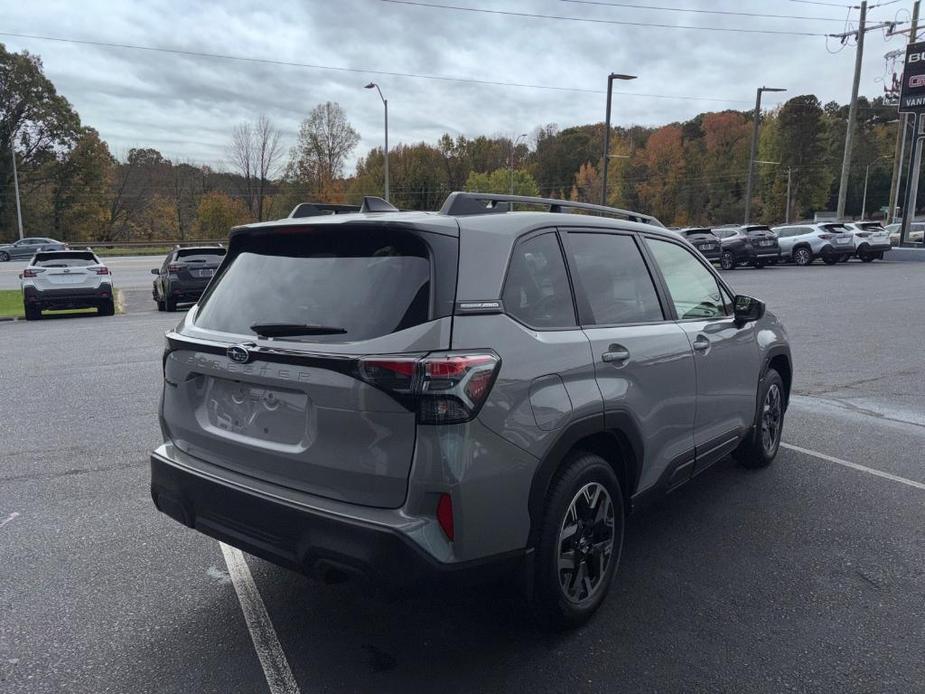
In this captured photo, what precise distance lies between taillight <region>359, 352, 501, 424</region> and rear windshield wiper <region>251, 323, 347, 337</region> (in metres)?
0.26

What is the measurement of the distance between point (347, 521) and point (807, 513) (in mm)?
3196

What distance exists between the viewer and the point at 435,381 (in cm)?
242

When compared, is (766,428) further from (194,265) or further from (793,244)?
(793,244)

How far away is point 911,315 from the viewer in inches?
543

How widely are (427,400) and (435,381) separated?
0.23 feet

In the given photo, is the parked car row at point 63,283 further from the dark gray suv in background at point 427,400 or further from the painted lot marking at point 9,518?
the dark gray suv in background at point 427,400

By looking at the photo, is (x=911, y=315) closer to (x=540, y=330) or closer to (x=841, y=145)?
(x=540, y=330)

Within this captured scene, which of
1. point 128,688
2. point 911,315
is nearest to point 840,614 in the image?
point 128,688

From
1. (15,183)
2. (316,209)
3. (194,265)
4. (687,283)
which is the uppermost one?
(15,183)

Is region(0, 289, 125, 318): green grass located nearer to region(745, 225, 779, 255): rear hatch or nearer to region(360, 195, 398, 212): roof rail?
region(360, 195, 398, 212): roof rail

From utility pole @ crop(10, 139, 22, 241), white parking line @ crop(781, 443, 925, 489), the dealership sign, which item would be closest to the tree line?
utility pole @ crop(10, 139, 22, 241)

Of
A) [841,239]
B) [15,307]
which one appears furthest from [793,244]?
[15,307]

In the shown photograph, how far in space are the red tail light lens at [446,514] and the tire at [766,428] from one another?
10.3 feet

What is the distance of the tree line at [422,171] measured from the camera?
59188 millimetres
